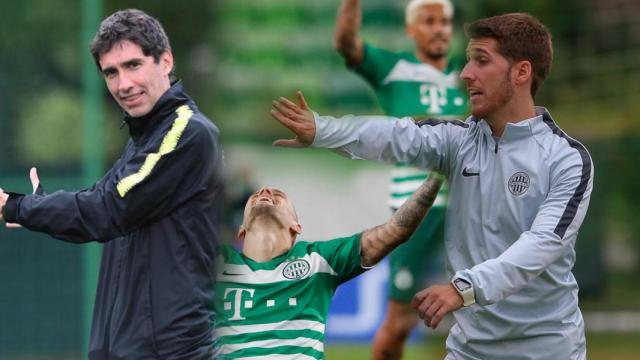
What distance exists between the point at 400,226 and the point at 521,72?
0.59 metres

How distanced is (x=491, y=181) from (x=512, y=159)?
89 mm

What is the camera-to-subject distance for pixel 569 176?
13.0 ft

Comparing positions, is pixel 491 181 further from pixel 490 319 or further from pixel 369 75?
pixel 369 75

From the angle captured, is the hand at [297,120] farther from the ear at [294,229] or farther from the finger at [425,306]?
the finger at [425,306]

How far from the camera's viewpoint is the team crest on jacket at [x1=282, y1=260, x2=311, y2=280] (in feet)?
13.8

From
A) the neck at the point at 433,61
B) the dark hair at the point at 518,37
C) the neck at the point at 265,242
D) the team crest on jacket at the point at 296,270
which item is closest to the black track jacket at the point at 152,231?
the neck at the point at 265,242

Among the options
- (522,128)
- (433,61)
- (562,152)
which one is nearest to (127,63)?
(522,128)

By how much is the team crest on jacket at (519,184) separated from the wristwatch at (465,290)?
0.38 meters

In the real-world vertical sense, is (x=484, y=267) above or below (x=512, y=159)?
below

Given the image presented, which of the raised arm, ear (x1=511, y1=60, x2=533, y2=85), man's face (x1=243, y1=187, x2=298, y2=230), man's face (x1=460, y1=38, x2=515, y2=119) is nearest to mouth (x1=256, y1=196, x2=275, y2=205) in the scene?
man's face (x1=243, y1=187, x2=298, y2=230)

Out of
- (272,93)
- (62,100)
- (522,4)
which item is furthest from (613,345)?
(62,100)

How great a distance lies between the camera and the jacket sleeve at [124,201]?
419 cm

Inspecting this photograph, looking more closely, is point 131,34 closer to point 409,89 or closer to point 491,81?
point 491,81

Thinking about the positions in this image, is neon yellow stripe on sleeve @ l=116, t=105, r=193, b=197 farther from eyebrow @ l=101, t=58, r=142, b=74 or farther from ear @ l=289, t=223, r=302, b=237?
ear @ l=289, t=223, r=302, b=237
